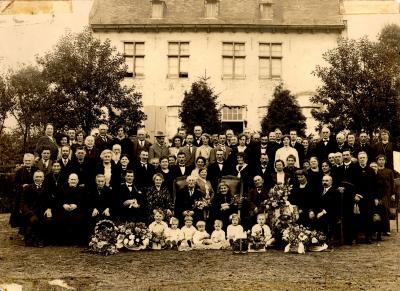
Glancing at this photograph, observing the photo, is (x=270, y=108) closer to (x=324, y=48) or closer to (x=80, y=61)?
(x=324, y=48)

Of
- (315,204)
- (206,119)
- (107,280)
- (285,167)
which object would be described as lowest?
(107,280)

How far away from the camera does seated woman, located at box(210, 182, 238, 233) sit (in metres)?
9.47

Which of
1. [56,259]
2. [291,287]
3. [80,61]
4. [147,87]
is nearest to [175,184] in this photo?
[56,259]

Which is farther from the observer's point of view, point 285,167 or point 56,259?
point 285,167

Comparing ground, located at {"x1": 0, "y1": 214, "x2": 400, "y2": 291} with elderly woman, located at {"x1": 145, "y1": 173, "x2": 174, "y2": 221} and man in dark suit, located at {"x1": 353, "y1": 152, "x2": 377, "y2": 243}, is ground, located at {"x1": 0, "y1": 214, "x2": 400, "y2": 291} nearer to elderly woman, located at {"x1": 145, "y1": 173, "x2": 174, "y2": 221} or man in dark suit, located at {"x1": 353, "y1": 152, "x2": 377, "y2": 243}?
man in dark suit, located at {"x1": 353, "y1": 152, "x2": 377, "y2": 243}

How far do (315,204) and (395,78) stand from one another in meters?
7.53

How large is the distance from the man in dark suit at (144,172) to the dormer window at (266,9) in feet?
51.8

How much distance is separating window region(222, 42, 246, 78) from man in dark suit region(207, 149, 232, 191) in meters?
14.3

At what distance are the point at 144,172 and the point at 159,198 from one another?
0.77 metres

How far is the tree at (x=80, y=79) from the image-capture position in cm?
1805

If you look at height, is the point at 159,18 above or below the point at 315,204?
above

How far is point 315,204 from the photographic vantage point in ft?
30.2

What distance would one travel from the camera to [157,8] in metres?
24.3

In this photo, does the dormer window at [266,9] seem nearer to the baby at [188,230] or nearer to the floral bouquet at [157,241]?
the baby at [188,230]
